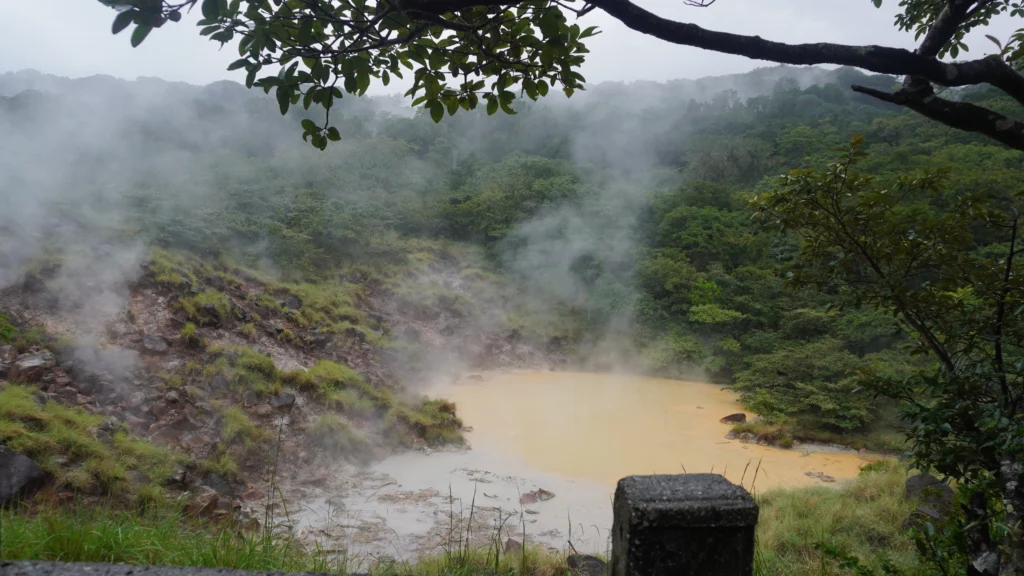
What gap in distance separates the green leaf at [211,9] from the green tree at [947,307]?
1.64m

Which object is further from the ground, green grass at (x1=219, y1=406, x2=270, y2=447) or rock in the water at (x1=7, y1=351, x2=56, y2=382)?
rock in the water at (x1=7, y1=351, x2=56, y2=382)

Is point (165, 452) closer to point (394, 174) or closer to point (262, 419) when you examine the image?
point (262, 419)

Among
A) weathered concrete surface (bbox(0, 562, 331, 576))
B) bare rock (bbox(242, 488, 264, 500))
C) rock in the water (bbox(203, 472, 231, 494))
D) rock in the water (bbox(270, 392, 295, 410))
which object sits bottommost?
bare rock (bbox(242, 488, 264, 500))

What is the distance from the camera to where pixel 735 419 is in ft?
Result: 23.6

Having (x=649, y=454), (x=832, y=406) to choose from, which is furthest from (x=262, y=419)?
(x=832, y=406)

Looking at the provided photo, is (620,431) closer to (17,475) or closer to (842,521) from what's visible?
(842,521)

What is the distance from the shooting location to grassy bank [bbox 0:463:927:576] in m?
1.19

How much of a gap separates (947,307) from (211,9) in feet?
6.28

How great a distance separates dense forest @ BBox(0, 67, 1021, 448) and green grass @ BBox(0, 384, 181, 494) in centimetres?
253

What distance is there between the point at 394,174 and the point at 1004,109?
506 inches

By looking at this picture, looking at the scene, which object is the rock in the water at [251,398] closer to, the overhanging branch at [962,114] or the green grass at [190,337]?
the green grass at [190,337]

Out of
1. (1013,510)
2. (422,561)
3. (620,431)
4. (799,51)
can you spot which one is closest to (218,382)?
(422,561)

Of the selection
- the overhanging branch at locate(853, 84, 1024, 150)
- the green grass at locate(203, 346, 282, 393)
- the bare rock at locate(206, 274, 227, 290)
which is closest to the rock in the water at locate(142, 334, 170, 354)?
the green grass at locate(203, 346, 282, 393)

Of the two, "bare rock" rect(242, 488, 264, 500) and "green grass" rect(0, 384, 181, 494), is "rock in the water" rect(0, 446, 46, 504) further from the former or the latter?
"bare rock" rect(242, 488, 264, 500)
